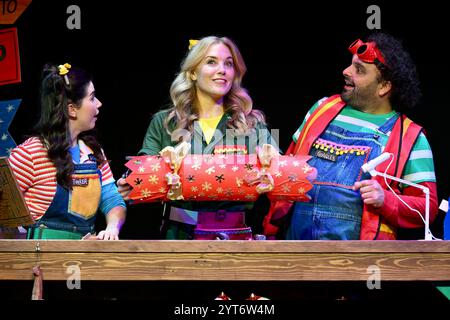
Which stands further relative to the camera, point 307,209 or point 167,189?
point 307,209

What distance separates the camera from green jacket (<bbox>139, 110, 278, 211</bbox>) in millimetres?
4301

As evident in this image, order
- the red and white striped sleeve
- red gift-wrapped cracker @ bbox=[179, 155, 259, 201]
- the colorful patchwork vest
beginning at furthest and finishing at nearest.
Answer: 1. the colorful patchwork vest
2. the red and white striped sleeve
3. red gift-wrapped cracker @ bbox=[179, 155, 259, 201]

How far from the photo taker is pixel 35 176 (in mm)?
4137

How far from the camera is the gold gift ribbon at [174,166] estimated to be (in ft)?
13.1

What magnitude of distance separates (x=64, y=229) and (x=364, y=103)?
1576 millimetres

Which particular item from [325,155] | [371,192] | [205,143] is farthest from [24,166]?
[371,192]

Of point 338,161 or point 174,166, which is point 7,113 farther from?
point 338,161

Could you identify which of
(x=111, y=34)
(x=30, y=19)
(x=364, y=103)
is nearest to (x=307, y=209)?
(x=364, y=103)

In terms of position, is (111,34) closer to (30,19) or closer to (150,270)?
(30,19)

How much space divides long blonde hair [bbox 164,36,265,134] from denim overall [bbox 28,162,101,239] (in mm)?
464

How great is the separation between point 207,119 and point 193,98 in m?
0.15

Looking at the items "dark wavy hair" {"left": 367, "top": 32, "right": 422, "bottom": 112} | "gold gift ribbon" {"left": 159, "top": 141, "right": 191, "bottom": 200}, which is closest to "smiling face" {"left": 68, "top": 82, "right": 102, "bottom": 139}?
"gold gift ribbon" {"left": 159, "top": 141, "right": 191, "bottom": 200}

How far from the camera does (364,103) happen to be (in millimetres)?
4492

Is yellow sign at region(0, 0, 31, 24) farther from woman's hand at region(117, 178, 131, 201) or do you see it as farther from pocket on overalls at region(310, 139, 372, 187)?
pocket on overalls at region(310, 139, 372, 187)
